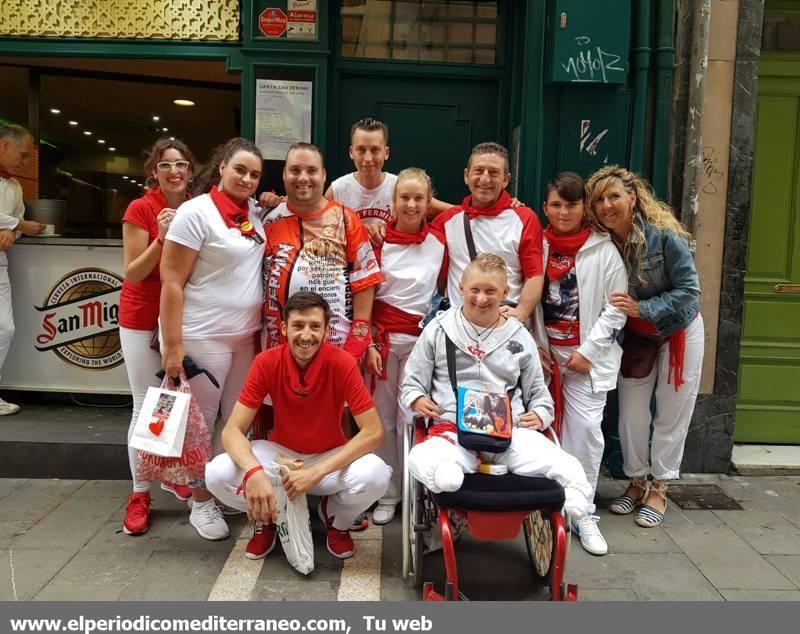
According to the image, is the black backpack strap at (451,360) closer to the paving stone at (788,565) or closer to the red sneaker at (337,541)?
the red sneaker at (337,541)

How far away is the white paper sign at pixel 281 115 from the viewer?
15.0 ft

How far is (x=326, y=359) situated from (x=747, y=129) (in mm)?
3289

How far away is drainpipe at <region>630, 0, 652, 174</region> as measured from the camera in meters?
4.44

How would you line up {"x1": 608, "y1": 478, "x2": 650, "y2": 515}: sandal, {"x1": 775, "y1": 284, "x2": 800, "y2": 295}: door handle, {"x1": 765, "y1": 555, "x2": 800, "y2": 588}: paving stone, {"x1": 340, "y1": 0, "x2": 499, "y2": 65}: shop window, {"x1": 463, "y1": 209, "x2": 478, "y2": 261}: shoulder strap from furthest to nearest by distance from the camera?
1. {"x1": 775, "y1": 284, "x2": 800, "y2": 295}: door handle
2. {"x1": 340, "y1": 0, "x2": 499, "y2": 65}: shop window
3. {"x1": 608, "y1": 478, "x2": 650, "y2": 515}: sandal
4. {"x1": 463, "y1": 209, "x2": 478, "y2": 261}: shoulder strap
5. {"x1": 765, "y1": 555, "x2": 800, "y2": 588}: paving stone

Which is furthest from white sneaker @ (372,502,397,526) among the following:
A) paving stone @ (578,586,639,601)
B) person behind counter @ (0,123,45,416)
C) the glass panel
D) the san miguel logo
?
the glass panel

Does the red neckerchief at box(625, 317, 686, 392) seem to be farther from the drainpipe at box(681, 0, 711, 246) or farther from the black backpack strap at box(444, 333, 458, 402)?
the black backpack strap at box(444, 333, 458, 402)

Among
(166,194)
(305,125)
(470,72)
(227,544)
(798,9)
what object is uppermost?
(798,9)

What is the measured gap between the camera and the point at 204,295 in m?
3.42

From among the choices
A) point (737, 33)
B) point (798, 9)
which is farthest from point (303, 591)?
point (798, 9)

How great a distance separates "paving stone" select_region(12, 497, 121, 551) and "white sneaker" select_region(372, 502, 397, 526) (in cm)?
149

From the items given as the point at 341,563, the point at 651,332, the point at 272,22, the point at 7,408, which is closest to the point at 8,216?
the point at 7,408

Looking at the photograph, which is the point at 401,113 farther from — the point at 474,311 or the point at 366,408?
the point at 366,408

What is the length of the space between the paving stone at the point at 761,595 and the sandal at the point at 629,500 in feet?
3.02

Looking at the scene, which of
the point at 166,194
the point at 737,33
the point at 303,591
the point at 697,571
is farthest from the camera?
the point at 737,33
